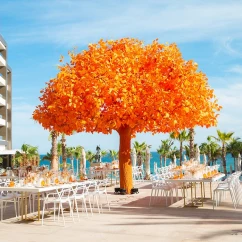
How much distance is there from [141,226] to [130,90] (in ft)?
19.5

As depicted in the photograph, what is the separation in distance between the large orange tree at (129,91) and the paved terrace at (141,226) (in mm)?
3463

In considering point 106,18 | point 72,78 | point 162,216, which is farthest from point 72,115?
point 162,216

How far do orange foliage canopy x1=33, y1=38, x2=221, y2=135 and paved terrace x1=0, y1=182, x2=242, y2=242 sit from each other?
3469 millimetres

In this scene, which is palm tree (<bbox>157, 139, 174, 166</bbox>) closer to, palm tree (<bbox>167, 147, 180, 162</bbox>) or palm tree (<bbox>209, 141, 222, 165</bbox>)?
palm tree (<bbox>167, 147, 180, 162</bbox>)

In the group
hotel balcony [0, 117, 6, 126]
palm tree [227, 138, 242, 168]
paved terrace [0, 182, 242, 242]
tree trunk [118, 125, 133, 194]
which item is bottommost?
paved terrace [0, 182, 242, 242]

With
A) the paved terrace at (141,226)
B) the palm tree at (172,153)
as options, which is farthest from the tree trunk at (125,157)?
the palm tree at (172,153)

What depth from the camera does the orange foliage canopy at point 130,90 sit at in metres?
14.5

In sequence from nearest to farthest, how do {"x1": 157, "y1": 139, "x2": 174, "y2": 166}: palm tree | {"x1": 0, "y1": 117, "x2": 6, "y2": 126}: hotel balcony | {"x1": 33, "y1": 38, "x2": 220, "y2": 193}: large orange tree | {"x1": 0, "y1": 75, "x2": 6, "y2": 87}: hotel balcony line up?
{"x1": 33, "y1": 38, "x2": 220, "y2": 193}: large orange tree < {"x1": 0, "y1": 117, "x2": 6, "y2": 126}: hotel balcony < {"x1": 0, "y1": 75, "x2": 6, "y2": 87}: hotel balcony < {"x1": 157, "y1": 139, "x2": 174, "y2": 166}: palm tree

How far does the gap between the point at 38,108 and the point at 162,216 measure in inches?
289

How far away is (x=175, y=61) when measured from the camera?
49.5ft

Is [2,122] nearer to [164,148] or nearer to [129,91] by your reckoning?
[164,148]

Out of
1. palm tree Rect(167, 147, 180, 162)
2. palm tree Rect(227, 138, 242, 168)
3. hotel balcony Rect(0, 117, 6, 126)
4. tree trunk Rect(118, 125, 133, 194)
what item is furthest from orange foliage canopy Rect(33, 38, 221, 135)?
palm tree Rect(167, 147, 180, 162)

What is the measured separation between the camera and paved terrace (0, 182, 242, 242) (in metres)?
8.41

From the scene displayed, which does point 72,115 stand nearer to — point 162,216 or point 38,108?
point 38,108
